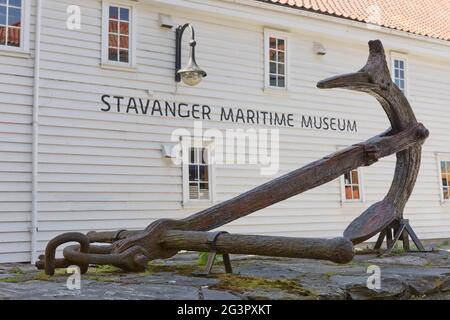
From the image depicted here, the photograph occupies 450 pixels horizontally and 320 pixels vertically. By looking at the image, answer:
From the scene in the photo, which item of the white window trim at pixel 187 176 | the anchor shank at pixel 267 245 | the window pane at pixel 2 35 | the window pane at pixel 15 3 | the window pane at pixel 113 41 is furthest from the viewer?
the white window trim at pixel 187 176

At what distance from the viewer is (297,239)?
3.83 m

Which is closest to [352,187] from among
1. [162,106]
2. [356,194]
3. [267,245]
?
[356,194]

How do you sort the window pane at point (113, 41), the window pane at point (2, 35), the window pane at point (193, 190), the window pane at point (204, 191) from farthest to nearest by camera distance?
the window pane at point (204, 191), the window pane at point (193, 190), the window pane at point (113, 41), the window pane at point (2, 35)

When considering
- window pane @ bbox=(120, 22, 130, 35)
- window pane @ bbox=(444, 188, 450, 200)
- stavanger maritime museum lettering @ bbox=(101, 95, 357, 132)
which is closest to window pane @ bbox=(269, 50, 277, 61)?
stavanger maritime museum lettering @ bbox=(101, 95, 357, 132)

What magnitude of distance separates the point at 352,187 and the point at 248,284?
961 centimetres

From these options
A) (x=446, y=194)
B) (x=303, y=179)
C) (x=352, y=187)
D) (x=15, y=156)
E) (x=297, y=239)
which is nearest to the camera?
(x=297, y=239)

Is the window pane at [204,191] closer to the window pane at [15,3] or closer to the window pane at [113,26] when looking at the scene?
the window pane at [113,26]

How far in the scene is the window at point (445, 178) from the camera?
1518 cm

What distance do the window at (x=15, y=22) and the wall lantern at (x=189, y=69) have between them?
2.65 metres

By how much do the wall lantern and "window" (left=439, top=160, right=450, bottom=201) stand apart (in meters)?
8.23

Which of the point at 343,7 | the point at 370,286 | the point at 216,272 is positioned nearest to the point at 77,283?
the point at 216,272

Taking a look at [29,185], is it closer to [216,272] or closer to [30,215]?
[30,215]

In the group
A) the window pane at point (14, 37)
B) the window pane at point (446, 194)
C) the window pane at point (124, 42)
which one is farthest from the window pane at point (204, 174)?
the window pane at point (446, 194)

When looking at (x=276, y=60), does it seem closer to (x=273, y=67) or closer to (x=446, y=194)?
(x=273, y=67)
